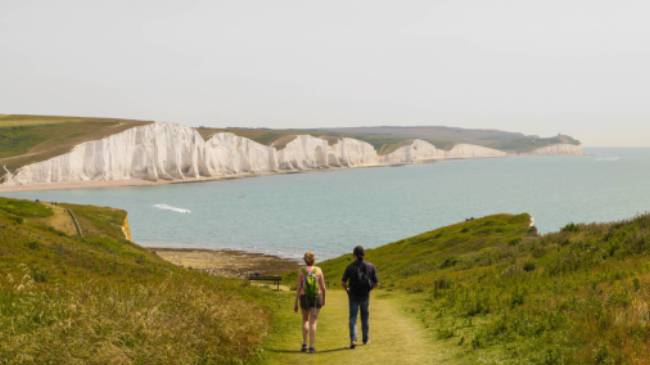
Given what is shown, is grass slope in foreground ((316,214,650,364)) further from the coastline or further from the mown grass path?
the coastline

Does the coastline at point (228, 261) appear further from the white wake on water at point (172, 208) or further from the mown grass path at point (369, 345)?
the white wake on water at point (172, 208)

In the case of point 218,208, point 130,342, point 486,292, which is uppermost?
point 130,342

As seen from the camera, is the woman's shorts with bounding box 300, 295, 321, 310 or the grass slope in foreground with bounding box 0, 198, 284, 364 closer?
the grass slope in foreground with bounding box 0, 198, 284, 364

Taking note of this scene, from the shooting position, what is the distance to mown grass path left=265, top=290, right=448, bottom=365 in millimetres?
11908

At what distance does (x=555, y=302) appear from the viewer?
46.3 ft

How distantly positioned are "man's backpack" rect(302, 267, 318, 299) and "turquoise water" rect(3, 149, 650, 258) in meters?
58.1

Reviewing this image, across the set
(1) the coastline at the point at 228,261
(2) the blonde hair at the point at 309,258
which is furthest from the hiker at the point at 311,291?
(1) the coastline at the point at 228,261

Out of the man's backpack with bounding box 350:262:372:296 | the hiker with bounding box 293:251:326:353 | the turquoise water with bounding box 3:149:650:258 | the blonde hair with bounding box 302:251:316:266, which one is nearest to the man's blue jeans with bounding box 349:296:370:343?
the man's backpack with bounding box 350:262:372:296

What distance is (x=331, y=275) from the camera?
146ft

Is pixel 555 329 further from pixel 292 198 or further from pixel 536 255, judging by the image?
pixel 292 198

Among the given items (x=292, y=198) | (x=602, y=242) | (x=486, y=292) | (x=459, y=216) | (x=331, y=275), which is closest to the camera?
(x=486, y=292)

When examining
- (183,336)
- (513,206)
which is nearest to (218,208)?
(513,206)

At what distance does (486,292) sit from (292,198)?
133 meters

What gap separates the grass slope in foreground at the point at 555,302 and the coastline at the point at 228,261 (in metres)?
33.2
